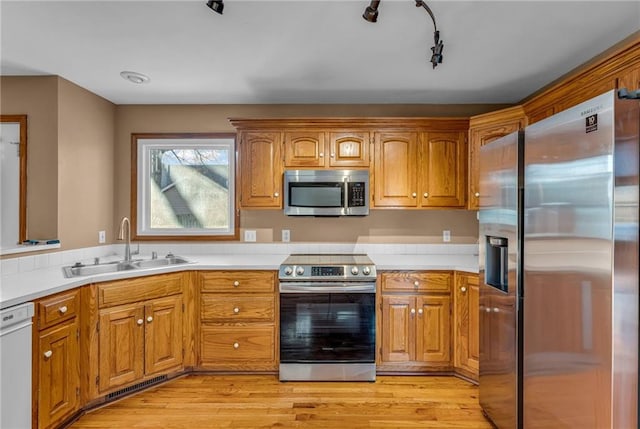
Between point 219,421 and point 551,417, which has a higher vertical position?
point 551,417

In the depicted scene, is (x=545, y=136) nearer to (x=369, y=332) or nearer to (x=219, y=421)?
(x=369, y=332)

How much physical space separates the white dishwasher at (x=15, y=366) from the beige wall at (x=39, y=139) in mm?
1155

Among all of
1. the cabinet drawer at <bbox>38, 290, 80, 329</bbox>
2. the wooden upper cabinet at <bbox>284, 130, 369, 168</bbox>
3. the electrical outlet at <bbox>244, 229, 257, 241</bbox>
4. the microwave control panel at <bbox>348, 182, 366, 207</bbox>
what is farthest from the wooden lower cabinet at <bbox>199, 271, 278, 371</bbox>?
the wooden upper cabinet at <bbox>284, 130, 369, 168</bbox>

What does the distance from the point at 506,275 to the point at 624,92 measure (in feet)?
3.77

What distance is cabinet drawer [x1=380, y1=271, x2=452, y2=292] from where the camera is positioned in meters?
2.78

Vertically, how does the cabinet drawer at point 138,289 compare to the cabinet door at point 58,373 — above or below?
above

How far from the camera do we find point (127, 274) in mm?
2420

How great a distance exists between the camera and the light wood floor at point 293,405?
219cm

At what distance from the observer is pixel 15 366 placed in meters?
1.69

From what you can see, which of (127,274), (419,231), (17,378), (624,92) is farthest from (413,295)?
(17,378)

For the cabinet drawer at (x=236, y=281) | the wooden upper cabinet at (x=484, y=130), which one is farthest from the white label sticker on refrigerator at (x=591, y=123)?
the cabinet drawer at (x=236, y=281)

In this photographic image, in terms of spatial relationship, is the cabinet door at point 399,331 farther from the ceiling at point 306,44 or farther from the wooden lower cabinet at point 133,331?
the ceiling at point 306,44

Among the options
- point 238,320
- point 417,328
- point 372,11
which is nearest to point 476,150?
point 417,328

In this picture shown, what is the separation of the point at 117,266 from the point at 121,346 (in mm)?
723
